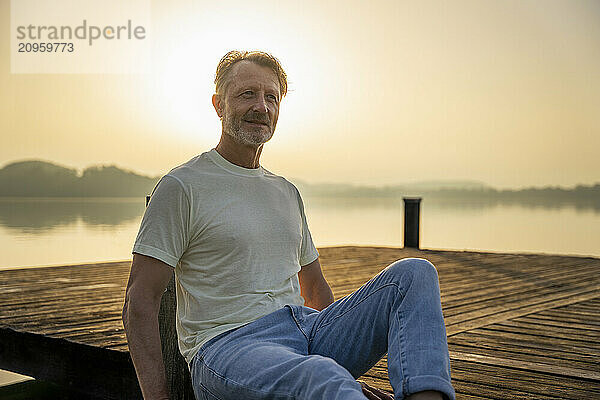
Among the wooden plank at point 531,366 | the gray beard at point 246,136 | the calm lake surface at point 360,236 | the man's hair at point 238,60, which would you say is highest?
the man's hair at point 238,60

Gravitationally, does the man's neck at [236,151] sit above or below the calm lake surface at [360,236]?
above

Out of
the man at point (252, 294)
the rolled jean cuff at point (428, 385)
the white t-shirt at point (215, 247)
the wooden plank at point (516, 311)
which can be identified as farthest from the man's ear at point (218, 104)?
the wooden plank at point (516, 311)

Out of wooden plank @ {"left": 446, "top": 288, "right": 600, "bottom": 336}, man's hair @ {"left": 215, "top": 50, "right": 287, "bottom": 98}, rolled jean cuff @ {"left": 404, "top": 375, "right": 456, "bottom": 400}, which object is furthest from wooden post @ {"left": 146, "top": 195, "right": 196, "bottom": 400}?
wooden plank @ {"left": 446, "top": 288, "right": 600, "bottom": 336}

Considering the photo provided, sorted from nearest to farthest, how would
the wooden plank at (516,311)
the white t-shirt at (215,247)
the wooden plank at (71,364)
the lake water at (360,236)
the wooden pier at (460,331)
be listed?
the white t-shirt at (215,247)
the wooden pier at (460,331)
the wooden plank at (71,364)
the wooden plank at (516,311)
the lake water at (360,236)

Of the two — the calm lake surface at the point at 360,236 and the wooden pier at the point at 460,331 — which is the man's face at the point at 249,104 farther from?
the calm lake surface at the point at 360,236

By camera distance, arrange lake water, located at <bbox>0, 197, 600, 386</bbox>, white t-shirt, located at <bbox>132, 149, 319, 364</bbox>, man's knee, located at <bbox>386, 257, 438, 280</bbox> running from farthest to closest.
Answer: lake water, located at <bbox>0, 197, 600, 386</bbox> < white t-shirt, located at <bbox>132, 149, 319, 364</bbox> < man's knee, located at <bbox>386, 257, 438, 280</bbox>

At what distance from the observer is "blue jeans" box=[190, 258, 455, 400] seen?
1.70 meters

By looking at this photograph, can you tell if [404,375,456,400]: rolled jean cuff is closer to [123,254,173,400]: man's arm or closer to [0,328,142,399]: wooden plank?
[123,254,173,400]: man's arm

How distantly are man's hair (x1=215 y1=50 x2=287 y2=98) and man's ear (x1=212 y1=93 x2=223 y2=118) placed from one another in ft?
0.07

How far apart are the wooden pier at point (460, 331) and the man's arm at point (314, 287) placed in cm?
56

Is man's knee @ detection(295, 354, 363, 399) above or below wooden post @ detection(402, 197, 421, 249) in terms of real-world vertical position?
above

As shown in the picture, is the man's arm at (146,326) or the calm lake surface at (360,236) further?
the calm lake surface at (360,236)

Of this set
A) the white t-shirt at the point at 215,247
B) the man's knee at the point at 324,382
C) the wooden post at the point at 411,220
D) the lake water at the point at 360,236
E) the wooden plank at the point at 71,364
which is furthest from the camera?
the lake water at the point at 360,236

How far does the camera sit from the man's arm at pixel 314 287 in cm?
241
